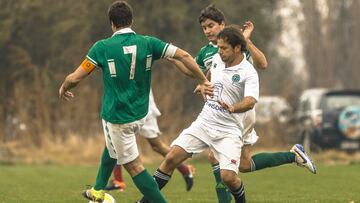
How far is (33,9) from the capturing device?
92.6ft

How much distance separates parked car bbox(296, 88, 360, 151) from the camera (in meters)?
21.5

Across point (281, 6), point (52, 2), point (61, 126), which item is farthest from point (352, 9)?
point (61, 126)

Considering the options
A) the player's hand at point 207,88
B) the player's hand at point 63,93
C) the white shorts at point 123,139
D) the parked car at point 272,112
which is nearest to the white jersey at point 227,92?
the player's hand at point 207,88

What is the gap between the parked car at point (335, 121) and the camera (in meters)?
21.5

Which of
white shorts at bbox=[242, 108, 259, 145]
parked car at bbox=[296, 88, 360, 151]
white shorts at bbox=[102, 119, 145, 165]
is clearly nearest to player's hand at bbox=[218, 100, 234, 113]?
white shorts at bbox=[102, 119, 145, 165]

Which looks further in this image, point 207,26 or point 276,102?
point 276,102

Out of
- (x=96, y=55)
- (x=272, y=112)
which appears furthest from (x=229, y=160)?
(x=272, y=112)

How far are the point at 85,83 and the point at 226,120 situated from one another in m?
15.2

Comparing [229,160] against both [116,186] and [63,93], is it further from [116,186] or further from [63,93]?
[116,186]

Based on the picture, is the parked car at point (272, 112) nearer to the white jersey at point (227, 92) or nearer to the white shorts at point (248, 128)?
the white shorts at point (248, 128)

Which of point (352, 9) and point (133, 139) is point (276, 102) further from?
point (352, 9)

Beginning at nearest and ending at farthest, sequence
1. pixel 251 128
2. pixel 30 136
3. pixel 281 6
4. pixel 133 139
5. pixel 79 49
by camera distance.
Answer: pixel 133 139 → pixel 251 128 → pixel 30 136 → pixel 79 49 → pixel 281 6

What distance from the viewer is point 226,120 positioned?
30.1 feet

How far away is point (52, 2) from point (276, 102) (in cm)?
801
